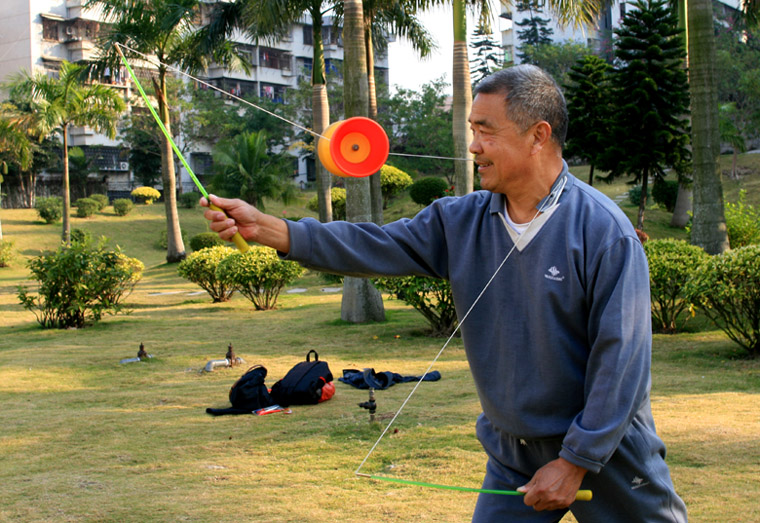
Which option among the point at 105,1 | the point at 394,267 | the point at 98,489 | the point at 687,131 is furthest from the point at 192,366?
the point at 105,1

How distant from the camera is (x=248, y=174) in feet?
108

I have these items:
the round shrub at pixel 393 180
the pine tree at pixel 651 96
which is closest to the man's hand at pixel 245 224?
the pine tree at pixel 651 96

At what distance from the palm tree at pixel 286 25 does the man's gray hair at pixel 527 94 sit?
33.4 ft

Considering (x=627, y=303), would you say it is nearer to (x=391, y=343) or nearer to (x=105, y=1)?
(x=391, y=343)

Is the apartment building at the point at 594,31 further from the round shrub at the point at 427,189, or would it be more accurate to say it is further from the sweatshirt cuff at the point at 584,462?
the sweatshirt cuff at the point at 584,462

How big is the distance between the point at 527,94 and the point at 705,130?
9738 mm

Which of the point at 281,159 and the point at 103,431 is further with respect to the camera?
the point at 281,159

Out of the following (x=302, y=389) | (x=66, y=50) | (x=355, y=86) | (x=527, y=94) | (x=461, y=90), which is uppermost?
(x=66, y=50)

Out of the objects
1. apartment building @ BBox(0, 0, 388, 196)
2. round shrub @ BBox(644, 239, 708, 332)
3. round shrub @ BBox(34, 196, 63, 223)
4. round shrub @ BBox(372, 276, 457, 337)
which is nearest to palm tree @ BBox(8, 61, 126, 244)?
round shrub @ BBox(34, 196, 63, 223)

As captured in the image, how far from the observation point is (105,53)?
2114 cm

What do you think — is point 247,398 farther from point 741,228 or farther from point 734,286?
point 741,228

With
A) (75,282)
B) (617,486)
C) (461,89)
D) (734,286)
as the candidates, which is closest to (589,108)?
(461,89)

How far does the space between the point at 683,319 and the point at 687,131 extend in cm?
914

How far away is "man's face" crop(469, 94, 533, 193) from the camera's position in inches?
93.8
